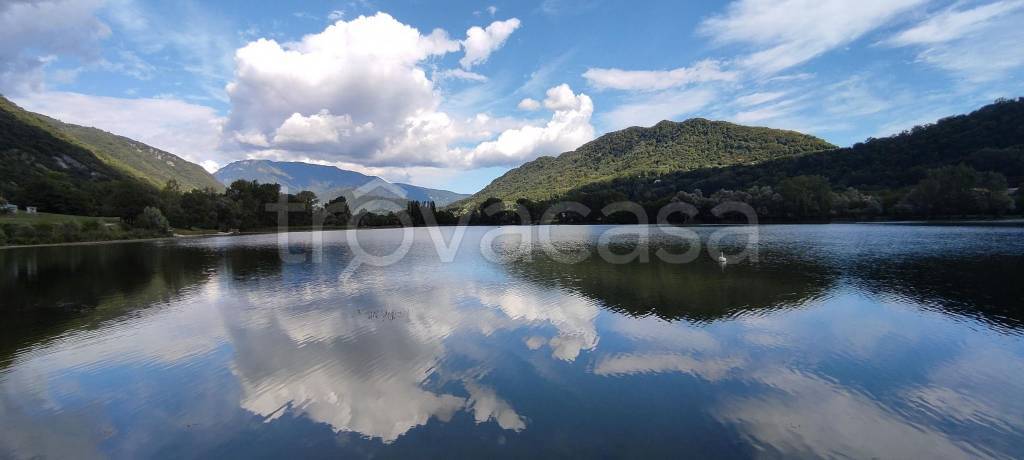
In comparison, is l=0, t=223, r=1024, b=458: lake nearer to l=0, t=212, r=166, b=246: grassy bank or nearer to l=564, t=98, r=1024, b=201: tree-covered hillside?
l=0, t=212, r=166, b=246: grassy bank

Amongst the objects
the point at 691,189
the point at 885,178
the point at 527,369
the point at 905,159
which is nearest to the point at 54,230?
the point at 527,369

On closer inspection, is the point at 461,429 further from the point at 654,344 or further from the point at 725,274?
the point at 725,274

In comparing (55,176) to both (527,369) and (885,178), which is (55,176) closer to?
(527,369)

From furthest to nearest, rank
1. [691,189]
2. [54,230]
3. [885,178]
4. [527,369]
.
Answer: [691,189] < [885,178] < [54,230] < [527,369]

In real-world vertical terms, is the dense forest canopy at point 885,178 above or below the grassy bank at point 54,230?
above

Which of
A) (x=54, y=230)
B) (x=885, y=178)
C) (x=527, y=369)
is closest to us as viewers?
(x=527, y=369)

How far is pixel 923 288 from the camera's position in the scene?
23.0 meters

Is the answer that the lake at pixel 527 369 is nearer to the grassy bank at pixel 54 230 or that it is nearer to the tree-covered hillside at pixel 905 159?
the grassy bank at pixel 54 230

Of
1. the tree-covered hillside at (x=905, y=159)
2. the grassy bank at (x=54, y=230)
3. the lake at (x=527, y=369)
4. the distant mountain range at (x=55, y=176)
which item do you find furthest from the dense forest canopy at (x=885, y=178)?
the distant mountain range at (x=55, y=176)

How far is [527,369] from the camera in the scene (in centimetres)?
1279

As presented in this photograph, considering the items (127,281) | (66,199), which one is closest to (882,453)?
(127,281)

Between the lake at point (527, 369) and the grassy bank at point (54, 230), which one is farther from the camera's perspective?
the grassy bank at point (54, 230)

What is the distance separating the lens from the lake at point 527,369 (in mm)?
8781

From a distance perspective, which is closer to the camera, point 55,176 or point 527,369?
point 527,369
